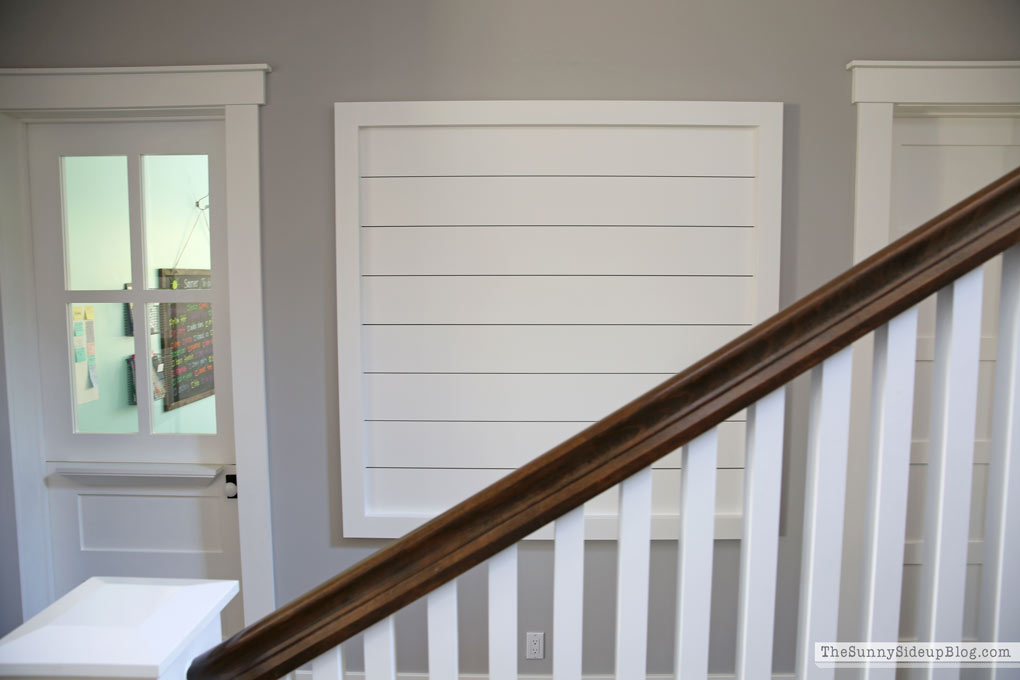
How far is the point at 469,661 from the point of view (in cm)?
181

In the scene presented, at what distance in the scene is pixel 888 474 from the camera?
49 centimetres

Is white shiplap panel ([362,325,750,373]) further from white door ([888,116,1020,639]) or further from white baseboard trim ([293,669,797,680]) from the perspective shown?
white baseboard trim ([293,669,797,680])

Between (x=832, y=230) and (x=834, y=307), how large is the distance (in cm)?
150

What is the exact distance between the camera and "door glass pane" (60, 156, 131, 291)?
1868 mm

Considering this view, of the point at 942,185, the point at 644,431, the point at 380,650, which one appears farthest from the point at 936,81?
the point at 380,650

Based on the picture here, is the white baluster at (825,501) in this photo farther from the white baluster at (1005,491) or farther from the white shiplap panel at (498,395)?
the white shiplap panel at (498,395)

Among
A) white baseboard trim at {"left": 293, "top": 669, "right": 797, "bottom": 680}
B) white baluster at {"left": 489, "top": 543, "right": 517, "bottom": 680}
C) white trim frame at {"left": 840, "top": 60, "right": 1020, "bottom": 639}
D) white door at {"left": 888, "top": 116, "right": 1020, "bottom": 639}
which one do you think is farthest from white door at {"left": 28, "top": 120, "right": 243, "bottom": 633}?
white door at {"left": 888, "top": 116, "right": 1020, "bottom": 639}

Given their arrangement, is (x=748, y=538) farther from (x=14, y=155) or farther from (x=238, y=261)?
(x=14, y=155)

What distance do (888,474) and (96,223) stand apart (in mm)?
2306

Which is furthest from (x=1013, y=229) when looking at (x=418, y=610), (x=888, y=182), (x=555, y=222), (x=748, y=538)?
(x=418, y=610)

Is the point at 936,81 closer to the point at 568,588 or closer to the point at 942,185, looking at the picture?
the point at 942,185

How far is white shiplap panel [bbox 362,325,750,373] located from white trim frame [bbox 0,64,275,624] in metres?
0.40

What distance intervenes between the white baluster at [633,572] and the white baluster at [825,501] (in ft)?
0.47

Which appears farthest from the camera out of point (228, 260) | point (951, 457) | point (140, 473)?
point (140, 473)
